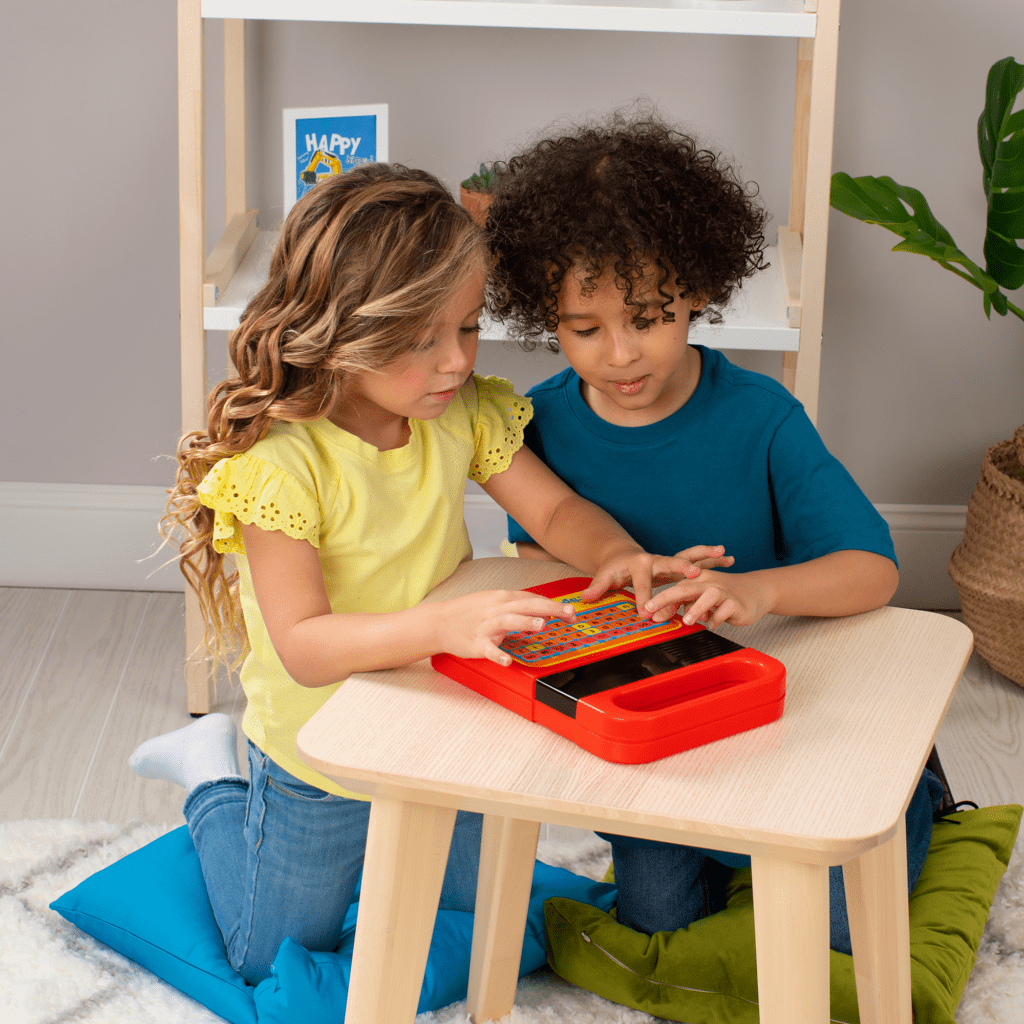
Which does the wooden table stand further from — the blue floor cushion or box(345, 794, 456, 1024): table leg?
the blue floor cushion

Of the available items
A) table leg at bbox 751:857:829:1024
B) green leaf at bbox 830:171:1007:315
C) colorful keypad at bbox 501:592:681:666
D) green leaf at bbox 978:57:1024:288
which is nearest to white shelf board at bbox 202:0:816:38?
green leaf at bbox 830:171:1007:315

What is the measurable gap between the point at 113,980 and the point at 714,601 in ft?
2.45

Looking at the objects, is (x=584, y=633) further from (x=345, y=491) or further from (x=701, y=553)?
(x=345, y=491)

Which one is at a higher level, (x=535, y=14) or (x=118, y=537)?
(x=535, y=14)

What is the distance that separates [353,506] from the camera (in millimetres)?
939

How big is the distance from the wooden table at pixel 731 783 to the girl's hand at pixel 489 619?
0.03 m

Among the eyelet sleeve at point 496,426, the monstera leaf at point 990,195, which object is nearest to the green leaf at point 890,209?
the monstera leaf at point 990,195

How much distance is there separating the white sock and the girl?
18 cm

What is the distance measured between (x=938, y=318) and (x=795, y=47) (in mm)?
512

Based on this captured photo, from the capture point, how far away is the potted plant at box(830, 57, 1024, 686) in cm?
159

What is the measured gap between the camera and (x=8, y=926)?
1221mm

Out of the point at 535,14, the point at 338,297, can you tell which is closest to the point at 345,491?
the point at 338,297

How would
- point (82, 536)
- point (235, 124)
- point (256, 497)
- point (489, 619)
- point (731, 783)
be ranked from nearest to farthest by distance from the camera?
1. point (731, 783)
2. point (489, 619)
3. point (256, 497)
4. point (235, 124)
5. point (82, 536)

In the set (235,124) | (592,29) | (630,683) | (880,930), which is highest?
(592,29)
